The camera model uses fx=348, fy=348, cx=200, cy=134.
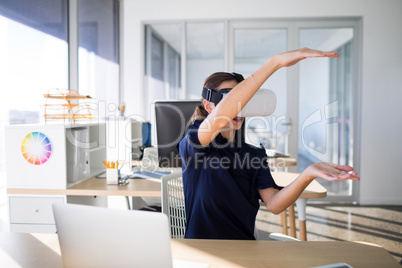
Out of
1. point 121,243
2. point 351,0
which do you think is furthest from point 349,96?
point 121,243

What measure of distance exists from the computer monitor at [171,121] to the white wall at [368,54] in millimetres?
2439

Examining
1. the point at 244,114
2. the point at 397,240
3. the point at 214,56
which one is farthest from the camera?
the point at 214,56

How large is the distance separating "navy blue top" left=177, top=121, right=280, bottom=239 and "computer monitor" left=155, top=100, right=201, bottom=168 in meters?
0.86

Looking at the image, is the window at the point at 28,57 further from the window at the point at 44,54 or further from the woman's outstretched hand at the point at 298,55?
the woman's outstretched hand at the point at 298,55

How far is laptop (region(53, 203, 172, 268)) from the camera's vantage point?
2.28 ft

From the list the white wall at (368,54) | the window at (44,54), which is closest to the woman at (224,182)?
the window at (44,54)

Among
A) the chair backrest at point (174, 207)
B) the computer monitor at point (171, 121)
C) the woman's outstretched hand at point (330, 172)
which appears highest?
the computer monitor at point (171, 121)

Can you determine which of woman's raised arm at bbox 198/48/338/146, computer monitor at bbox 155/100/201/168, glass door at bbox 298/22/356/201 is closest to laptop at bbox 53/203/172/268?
woman's raised arm at bbox 198/48/338/146

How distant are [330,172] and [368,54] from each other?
154 inches

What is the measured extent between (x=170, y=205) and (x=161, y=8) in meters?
3.54

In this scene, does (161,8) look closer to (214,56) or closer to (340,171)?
(214,56)

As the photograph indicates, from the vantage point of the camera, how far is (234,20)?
4672 millimetres

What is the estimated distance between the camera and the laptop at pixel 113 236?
70 centimetres

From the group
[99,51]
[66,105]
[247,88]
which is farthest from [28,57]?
[247,88]
